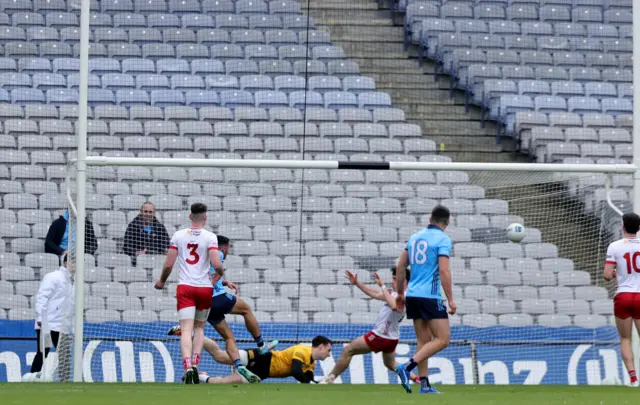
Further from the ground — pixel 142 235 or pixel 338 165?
pixel 338 165

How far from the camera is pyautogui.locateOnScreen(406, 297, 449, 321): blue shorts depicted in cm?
1092

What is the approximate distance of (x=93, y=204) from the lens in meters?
13.5

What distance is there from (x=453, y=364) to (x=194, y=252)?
406 centimetres

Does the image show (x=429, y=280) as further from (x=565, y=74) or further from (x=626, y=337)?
(x=565, y=74)

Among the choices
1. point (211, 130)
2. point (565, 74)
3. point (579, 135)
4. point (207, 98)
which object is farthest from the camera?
point (565, 74)

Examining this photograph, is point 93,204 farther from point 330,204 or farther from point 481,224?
point 481,224

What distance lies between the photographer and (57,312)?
1412 centimetres

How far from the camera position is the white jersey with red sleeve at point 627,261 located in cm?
1159

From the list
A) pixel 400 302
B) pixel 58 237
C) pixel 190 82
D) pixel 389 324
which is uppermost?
pixel 190 82

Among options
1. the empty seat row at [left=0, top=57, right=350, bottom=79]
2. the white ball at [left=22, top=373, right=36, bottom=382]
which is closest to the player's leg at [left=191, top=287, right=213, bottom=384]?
the white ball at [left=22, top=373, right=36, bottom=382]

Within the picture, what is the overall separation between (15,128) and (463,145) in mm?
6520

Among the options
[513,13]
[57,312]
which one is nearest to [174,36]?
[513,13]

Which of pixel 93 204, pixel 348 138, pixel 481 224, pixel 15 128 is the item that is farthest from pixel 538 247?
pixel 15 128

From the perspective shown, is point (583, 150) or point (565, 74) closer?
point (583, 150)
